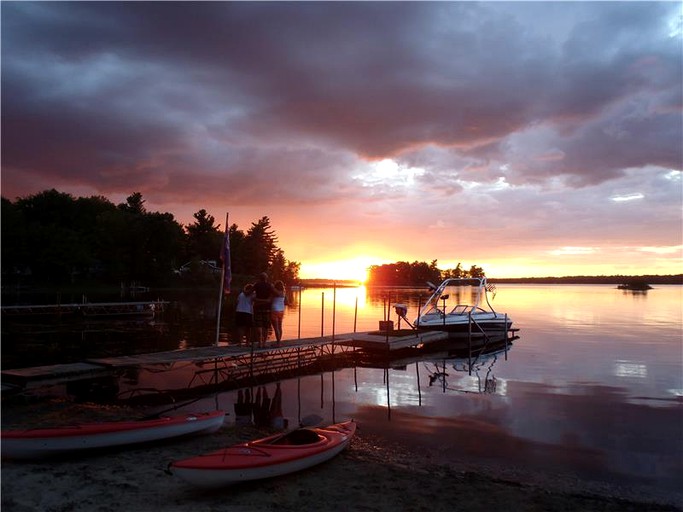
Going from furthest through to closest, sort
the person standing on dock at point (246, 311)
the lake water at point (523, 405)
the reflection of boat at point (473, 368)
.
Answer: the reflection of boat at point (473, 368)
the person standing on dock at point (246, 311)
the lake water at point (523, 405)

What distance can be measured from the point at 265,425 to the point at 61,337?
2001 centimetres

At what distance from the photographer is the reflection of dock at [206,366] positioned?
14.0m

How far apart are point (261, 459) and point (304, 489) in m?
0.87

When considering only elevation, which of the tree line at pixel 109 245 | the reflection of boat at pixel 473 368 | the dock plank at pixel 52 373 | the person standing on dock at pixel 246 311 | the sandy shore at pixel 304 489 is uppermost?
the tree line at pixel 109 245

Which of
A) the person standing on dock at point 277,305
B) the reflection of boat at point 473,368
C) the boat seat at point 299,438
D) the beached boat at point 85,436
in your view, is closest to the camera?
the beached boat at point 85,436

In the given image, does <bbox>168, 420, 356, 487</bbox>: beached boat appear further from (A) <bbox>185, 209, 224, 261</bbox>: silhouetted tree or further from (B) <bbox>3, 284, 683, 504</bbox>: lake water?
(A) <bbox>185, 209, 224, 261</bbox>: silhouetted tree

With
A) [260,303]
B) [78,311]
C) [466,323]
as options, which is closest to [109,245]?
[78,311]

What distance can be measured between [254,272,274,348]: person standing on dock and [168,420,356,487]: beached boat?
337 inches

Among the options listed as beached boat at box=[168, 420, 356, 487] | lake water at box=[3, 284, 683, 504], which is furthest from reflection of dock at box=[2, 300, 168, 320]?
beached boat at box=[168, 420, 356, 487]

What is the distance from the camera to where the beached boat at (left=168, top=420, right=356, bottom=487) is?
732cm

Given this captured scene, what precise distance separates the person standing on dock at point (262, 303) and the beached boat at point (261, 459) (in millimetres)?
8567

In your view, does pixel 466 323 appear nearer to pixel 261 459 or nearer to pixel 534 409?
pixel 534 409

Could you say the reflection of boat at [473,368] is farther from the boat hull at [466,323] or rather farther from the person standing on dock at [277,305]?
the person standing on dock at [277,305]

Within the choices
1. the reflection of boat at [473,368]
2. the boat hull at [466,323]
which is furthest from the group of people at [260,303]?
the boat hull at [466,323]
